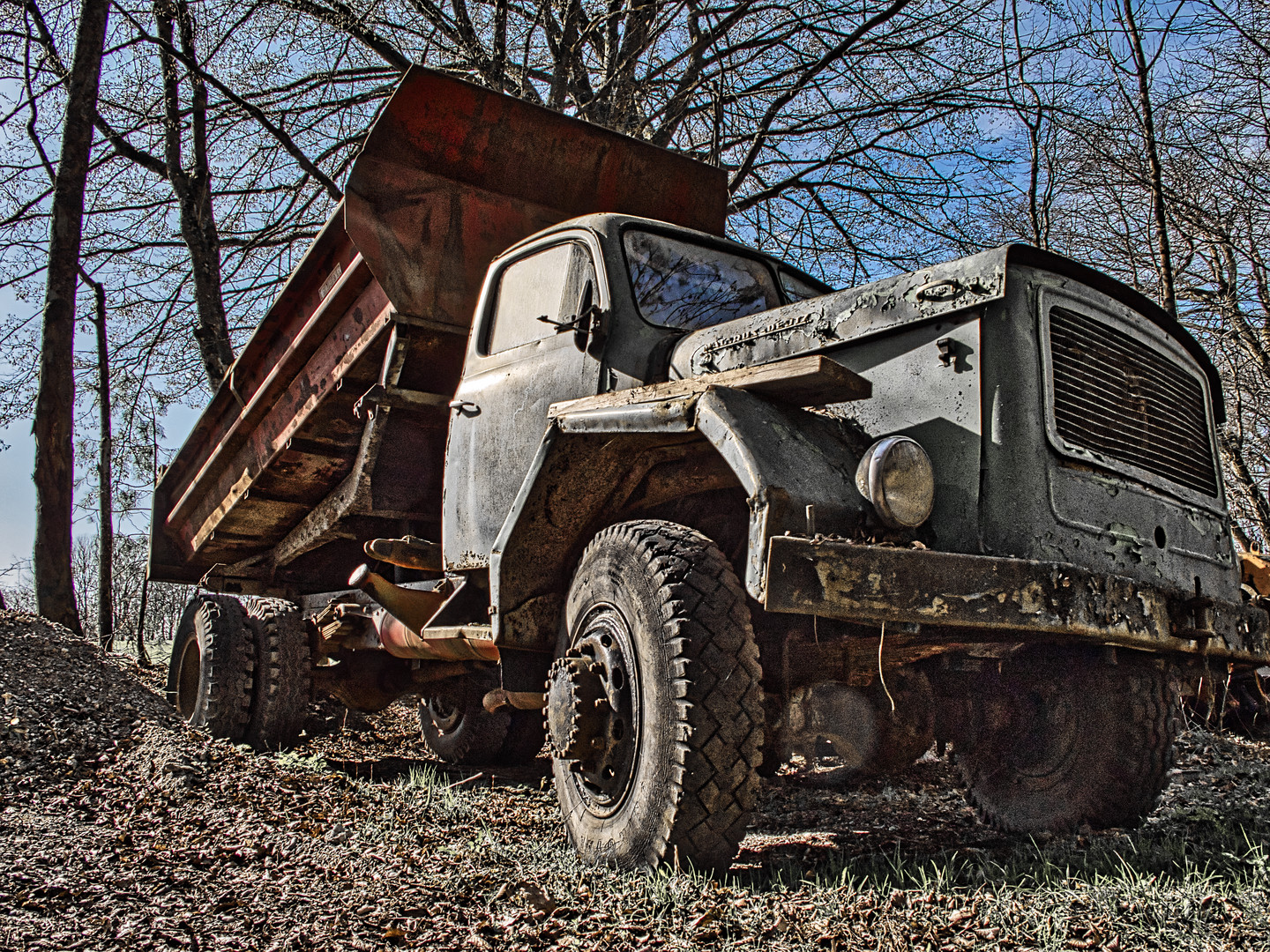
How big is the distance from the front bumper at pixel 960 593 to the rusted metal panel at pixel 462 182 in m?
2.90

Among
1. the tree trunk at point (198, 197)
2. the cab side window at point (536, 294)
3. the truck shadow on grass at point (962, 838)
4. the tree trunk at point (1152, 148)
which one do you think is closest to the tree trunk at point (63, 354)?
the tree trunk at point (198, 197)

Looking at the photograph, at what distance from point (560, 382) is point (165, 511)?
421cm

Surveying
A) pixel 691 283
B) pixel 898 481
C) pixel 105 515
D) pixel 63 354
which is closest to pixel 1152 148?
pixel 691 283

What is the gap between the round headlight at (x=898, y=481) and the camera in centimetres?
293

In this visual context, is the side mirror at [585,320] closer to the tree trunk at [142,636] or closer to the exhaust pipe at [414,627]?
the exhaust pipe at [414,627]

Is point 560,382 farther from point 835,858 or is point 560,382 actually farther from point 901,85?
point 901,85

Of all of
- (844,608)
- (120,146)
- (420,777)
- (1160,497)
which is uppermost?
(120,146)

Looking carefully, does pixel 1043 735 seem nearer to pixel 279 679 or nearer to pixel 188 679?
pixel 279 679

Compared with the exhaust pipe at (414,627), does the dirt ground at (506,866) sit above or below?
below

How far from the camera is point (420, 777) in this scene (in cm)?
476

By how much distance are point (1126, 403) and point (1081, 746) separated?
1297 mm

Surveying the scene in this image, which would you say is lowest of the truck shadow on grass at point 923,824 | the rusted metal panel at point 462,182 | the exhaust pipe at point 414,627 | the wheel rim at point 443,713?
the truck shadow on grass at point 923,824

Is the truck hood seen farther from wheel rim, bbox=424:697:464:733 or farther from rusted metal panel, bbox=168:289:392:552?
wheel rim, bbox=424:697:464:733

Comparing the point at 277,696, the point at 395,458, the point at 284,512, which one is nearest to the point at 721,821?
the point at 395,458
